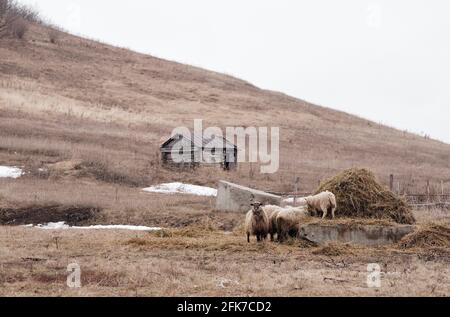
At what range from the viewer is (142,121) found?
2115 inches

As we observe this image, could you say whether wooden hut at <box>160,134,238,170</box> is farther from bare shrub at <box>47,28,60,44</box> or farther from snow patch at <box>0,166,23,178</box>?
bare shrub at <box>47,28,60,44</box>

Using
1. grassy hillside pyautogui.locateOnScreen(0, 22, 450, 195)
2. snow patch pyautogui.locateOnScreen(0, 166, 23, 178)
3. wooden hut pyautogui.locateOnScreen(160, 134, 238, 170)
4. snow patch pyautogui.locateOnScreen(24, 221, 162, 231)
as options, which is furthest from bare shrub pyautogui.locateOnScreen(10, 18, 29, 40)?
snow patch pyautogui.locateOnScreen(24, 221, 162, 231)

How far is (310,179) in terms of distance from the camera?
3753 centimetres

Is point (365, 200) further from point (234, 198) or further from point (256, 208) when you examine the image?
point (234, 198)

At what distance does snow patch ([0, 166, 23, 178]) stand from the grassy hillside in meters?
0.64

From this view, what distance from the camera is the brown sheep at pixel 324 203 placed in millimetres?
16969

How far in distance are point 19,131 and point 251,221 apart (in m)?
28.3

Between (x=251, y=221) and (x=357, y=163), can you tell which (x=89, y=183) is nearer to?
(x=251, y=221)

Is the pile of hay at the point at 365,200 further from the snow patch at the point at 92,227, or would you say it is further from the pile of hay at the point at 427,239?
the snow patch at the point at 92,227

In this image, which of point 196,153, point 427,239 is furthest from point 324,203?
point 196,153

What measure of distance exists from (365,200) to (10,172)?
19.5 metres

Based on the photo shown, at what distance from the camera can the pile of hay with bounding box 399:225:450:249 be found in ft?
50.7

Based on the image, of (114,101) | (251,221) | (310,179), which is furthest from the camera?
(114,101)

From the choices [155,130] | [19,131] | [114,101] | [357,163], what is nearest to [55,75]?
[114,101]
